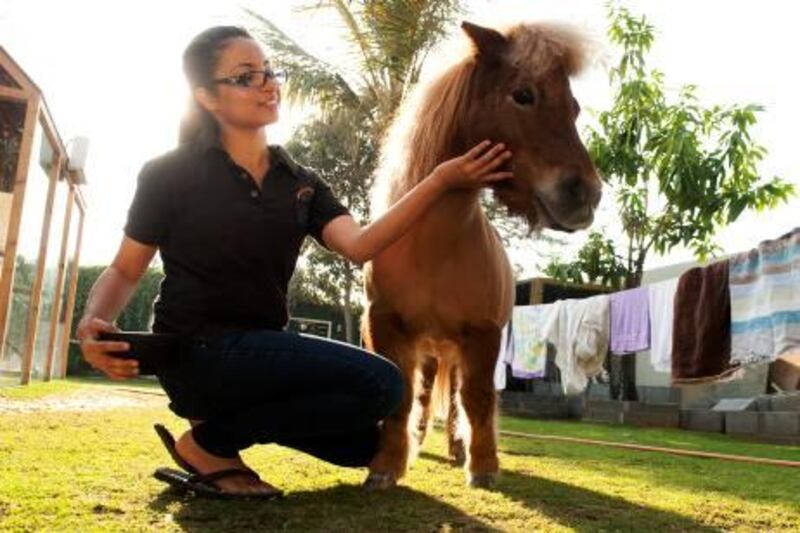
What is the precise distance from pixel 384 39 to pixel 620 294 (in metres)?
5.18

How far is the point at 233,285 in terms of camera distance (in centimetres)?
217

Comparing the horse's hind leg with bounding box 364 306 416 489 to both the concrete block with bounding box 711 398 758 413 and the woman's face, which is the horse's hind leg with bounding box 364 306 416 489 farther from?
the concrete block with bounding box 711 398 758 413

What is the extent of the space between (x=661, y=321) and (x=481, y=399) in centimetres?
523

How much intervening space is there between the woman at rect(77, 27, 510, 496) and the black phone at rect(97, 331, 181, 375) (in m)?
0.05

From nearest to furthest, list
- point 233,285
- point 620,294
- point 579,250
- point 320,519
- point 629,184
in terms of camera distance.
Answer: point 320,519
point 233,285
point 620,294
point 629,184
point 579,250

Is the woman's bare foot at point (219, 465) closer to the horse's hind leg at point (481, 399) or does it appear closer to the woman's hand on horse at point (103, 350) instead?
the woman's hand on horse at point (103, 350)

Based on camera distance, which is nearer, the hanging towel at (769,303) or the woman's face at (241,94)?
the woman's face at (241,94)

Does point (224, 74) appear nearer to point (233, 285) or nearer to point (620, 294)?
point (233, 285)

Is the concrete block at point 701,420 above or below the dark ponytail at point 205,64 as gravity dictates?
below

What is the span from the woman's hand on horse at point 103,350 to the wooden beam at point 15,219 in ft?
17.9

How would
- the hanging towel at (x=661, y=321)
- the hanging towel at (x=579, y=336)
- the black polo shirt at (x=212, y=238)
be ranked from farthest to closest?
the hanging towel at (x=579, y=336), the hanging towel at (x=661, y=321), the black polo shirt at (x=212, y=238)

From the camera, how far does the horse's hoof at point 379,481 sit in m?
2.58

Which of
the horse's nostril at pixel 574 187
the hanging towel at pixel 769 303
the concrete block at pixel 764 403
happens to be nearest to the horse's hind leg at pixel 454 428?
the horse's nostril at pixel 574 187

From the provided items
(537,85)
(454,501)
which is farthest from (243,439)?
(537,85)
